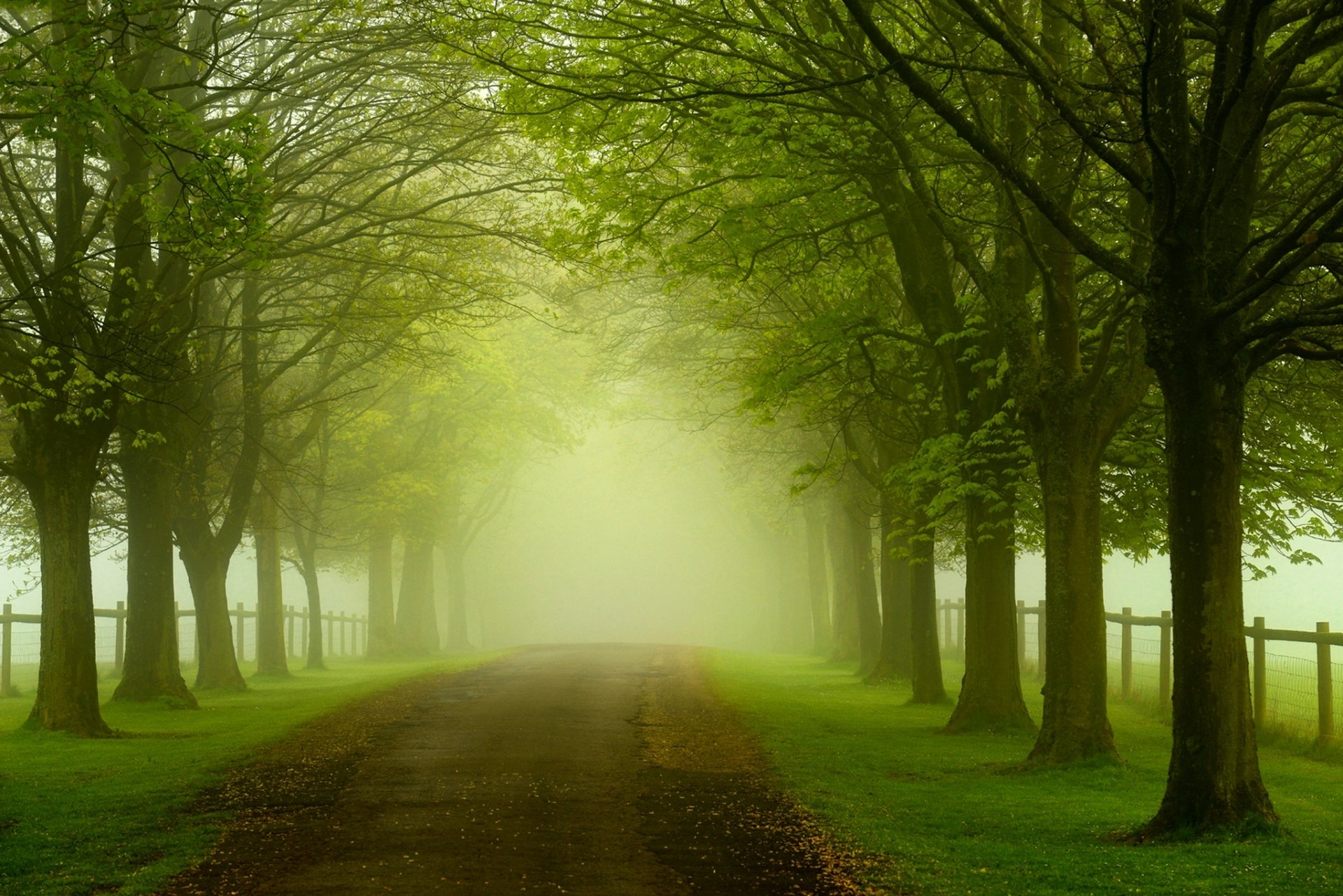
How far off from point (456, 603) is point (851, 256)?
38.0 m

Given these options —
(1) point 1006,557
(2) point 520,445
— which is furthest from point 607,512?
(1) point 1006,557

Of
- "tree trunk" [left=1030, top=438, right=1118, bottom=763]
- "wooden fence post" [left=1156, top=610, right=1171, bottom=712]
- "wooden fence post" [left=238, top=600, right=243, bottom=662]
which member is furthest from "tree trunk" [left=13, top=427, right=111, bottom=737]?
"wooden fence post" [left=238, top=600, right=243, bottom=662]

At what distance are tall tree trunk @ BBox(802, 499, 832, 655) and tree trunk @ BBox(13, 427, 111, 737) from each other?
2723 centimetres

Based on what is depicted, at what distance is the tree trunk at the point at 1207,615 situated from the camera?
8.99m

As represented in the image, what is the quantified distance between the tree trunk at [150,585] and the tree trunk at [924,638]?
12.0 m

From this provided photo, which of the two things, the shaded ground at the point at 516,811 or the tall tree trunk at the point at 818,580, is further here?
the tall tree trunk at the point at 818,580

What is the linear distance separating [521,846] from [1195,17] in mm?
8055

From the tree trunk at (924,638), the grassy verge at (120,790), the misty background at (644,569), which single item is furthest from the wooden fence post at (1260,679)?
the misty background at (644,569)

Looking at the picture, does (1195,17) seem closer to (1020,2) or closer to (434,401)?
(1020,2)

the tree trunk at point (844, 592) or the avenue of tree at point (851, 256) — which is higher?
the avenue of tree at point (851, 256)

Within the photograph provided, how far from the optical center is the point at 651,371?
37.9 meters

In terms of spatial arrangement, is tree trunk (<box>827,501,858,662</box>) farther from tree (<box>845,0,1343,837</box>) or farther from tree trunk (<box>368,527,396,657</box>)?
tree (<box>845,0,1343,837</box>)

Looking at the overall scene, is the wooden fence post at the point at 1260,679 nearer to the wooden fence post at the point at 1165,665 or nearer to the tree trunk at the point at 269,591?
the wooden fence post at the point at 1165,665

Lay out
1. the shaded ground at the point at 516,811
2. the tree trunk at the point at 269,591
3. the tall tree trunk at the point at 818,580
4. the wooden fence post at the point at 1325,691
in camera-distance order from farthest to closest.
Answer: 1. the tall tree trunk at the point at 818,580
2. the tree trunk at the point at 269,591
3. the wooden fence post at the point at 1325,691
4. the shaded ground at the point at 516,811
